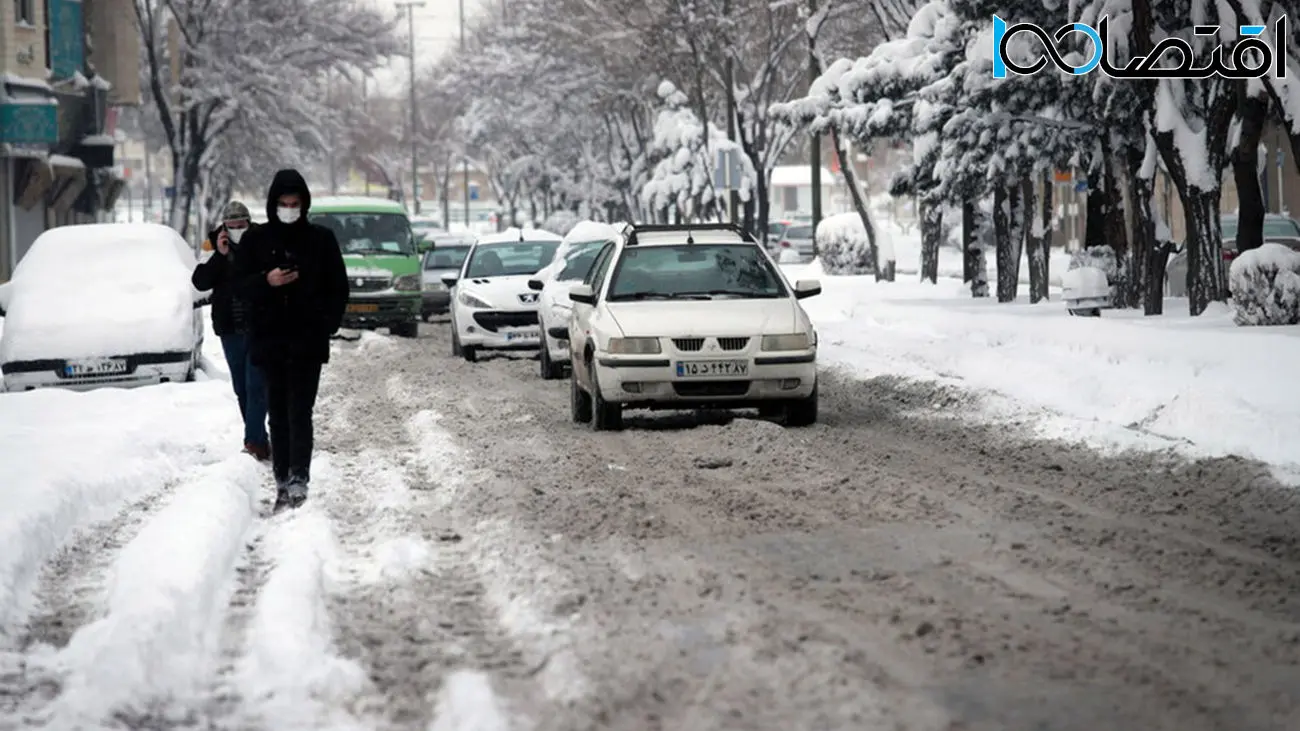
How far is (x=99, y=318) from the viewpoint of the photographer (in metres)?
20.3

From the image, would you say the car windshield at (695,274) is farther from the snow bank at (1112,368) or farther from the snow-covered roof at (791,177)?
the snow-covered roof at (791,177)

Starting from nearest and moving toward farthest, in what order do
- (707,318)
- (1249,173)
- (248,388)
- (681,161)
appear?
(248,388) → (707,318) → (1249,173) → (681,161)

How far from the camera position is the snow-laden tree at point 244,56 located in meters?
50.7

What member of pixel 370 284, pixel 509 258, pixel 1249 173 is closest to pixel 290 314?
pixel 1249 173

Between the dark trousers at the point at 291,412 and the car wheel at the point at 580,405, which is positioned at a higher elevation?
the dark trousers at the point at 291,412

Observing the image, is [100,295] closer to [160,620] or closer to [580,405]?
[580,405]

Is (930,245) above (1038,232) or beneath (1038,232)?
beneath

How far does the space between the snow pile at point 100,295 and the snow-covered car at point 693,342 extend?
20.0 feet

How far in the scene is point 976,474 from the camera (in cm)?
1209

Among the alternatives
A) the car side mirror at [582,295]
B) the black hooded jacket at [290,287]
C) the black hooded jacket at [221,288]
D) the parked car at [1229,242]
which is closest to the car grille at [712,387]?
the car side mirror at [582,295]

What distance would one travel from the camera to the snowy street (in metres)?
6.25

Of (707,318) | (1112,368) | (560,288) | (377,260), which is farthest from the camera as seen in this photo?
(377,260)

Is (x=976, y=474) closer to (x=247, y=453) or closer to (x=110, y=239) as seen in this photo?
(x=247, y=453)

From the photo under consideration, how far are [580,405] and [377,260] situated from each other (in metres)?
14.1
